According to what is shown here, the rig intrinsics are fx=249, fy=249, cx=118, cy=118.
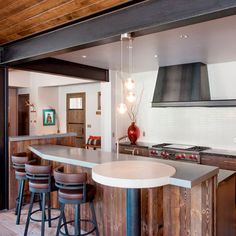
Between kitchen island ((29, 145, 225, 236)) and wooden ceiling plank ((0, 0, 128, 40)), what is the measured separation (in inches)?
61.9

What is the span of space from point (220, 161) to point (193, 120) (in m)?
1.18

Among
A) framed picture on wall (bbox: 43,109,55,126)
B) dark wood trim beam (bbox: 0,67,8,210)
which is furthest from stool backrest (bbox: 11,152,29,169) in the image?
framed picture on wall (bbox: 43,109,55,126)

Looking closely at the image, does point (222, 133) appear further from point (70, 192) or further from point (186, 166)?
point (70, 192)

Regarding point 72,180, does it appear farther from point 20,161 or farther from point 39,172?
point 20,161

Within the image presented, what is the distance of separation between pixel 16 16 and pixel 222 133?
402cm

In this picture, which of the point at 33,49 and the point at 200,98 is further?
the point at 200,98

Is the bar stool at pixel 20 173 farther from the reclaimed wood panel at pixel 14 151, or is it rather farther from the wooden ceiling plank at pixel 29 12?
the wooden ceiling plank at pixel 29 12

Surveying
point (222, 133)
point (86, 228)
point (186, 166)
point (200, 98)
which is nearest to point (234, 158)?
point (222, 133)

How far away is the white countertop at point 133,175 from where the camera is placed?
6.11ft

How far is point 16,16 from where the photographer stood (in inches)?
100

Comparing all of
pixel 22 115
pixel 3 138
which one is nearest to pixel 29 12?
pixel 3 138

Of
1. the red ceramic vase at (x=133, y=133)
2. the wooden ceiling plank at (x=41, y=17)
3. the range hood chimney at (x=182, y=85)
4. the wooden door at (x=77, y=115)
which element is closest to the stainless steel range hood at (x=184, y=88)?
the range hood chimney at (x=182, y=85)

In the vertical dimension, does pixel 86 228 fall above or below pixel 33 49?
below

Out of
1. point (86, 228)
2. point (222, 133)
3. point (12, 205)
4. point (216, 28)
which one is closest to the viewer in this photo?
point (216, 28)
